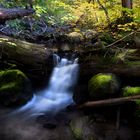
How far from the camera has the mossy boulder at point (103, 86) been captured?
662 centimetres

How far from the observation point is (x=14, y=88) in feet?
24.5

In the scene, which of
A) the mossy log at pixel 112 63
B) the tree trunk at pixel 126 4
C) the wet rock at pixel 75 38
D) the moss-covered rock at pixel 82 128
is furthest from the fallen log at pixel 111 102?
the wet rock at pixel 75 38

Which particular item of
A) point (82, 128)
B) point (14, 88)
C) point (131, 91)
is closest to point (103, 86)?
point (131, 91)

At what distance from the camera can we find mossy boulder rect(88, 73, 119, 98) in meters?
6.62

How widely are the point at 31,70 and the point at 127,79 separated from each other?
313cm

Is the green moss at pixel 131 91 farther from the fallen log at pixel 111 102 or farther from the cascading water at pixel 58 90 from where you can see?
the cascading water at pixel 58 90

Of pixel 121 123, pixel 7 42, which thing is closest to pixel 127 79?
pixel 121 123

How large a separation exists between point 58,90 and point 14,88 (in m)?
1.50

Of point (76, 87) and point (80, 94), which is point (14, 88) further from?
point (80, 94)

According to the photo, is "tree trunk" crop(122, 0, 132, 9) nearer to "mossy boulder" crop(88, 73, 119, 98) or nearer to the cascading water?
the cascading water

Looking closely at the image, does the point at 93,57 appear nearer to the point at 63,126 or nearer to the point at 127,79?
the point at 127,79

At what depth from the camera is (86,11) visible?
1173cm

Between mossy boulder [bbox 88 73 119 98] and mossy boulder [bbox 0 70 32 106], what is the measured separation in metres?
2.03

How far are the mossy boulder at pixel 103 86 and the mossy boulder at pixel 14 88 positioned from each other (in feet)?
6.65
